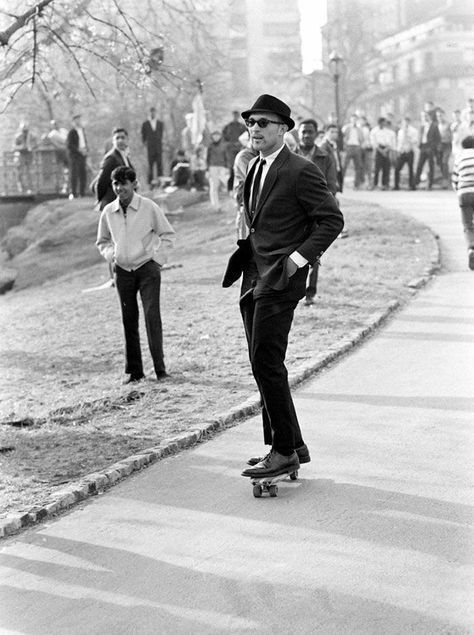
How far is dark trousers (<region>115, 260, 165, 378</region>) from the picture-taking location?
11.4m

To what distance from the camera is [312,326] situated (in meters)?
13.6

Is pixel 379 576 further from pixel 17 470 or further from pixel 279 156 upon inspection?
pixel 17 470

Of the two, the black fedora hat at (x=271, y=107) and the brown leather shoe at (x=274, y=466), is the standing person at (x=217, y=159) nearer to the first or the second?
the black fedora hat at (x=271, y=107)

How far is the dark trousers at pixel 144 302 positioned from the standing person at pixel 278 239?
13.8ft

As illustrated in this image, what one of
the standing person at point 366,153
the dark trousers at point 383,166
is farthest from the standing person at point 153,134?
the dark trousers at point 383,166

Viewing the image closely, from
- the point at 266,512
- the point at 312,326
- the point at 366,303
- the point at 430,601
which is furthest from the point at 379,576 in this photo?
the point at 366,303

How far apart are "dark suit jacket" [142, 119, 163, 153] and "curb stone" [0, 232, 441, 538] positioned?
19.2m

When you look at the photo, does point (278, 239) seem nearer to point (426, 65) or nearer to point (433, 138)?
point (433, 138)

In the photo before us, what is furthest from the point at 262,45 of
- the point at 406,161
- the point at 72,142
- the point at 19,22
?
the point at 19,22

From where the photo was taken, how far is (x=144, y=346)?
14.0 meters

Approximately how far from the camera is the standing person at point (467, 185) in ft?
56.2

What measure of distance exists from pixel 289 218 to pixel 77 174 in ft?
82.8

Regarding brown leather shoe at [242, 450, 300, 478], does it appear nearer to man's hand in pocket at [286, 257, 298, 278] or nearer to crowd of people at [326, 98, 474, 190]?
man's hand in pocket at [286, 257, 298, 278]

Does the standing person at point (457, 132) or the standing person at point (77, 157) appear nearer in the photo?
the standing person at point (457, 132)
